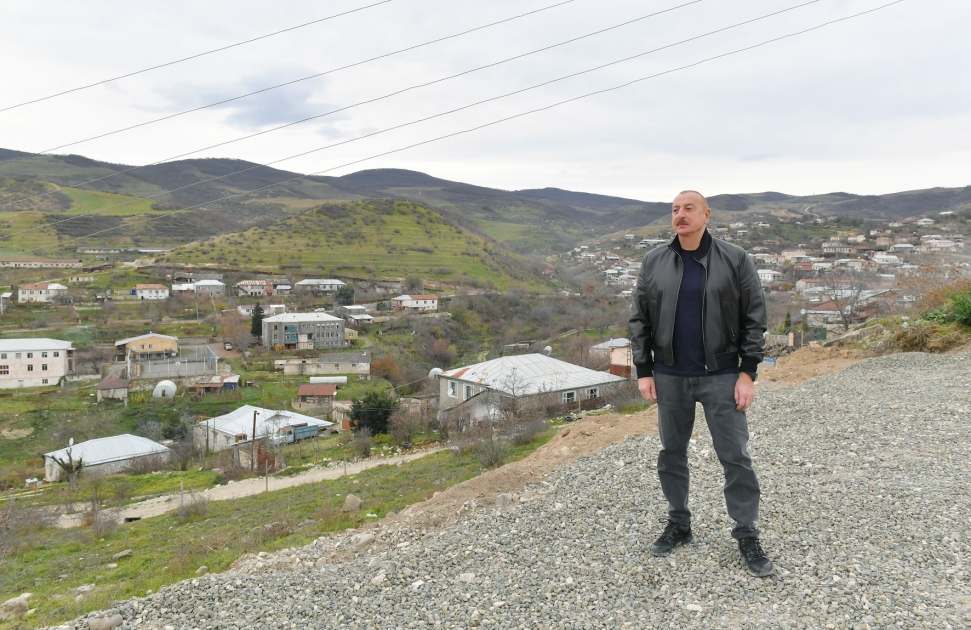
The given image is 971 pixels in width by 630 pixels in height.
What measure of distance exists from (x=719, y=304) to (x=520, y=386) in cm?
2138

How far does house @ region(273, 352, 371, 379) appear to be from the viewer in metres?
45.3

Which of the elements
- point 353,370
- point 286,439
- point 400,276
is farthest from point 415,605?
point 400,276

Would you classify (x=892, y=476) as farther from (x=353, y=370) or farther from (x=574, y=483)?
(x=353, y=370)

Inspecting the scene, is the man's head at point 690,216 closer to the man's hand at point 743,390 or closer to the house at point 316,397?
the man's hand at point 743,390

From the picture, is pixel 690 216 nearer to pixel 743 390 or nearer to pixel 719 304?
pixel 719 304

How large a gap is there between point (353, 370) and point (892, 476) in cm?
4318

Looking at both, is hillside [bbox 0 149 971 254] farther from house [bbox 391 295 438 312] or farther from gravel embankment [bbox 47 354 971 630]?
gravel embankment [bbox 47 354 971 630]

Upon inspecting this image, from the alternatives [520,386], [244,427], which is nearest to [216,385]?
[244,427]

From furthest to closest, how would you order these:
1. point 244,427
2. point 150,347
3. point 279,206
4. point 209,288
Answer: point 279,206
point 209,288
point 150,347
point 244,427

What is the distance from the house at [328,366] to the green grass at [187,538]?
3004 cm

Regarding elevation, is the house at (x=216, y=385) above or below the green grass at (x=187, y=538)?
below

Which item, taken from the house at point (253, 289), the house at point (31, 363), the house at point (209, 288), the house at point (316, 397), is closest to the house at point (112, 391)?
the house at point (31, 363)

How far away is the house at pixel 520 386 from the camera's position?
23.3 metres

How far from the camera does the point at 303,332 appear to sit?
174 feet
